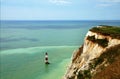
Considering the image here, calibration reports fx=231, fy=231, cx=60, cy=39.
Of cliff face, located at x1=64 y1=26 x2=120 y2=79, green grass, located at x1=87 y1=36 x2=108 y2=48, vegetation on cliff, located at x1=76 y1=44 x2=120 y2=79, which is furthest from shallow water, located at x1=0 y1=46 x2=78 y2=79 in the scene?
vegetation on cliff, located at x1=76 y1=44 x2=120 y2=79

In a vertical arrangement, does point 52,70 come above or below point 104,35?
below

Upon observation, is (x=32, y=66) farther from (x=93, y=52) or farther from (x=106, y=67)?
(x=106, y=67)

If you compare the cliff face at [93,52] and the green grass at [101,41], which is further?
the green grass at [101,41]

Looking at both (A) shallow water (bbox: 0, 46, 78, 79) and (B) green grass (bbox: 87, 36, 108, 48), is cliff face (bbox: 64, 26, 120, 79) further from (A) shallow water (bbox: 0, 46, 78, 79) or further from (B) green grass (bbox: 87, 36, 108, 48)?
(A) shallow water (bbox: 0, 46, 78, 79)

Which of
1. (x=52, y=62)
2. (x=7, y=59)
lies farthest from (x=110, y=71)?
(x=7, y=59)

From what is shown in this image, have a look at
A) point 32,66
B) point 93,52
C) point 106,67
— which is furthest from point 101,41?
point 32,66

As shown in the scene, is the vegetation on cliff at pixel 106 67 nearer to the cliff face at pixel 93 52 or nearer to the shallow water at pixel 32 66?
the cliff face at pixel 93 52

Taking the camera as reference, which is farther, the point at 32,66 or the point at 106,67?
the point at 32,66

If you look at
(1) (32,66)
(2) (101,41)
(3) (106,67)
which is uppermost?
(2) (101,41)

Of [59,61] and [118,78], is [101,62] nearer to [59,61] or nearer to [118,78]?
[118,78]

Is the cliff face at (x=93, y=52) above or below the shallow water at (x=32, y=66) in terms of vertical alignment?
above

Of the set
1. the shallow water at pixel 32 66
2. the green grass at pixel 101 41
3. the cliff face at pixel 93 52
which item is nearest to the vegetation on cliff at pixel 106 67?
the cliff face at pixel 93 52
